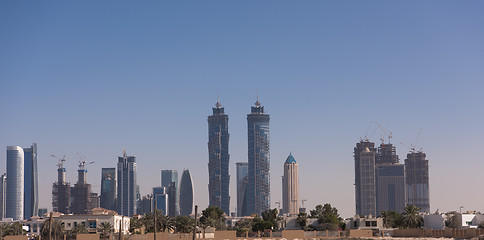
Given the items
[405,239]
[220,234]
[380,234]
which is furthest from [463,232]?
[220,234]

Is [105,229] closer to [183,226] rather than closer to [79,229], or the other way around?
[79,229]

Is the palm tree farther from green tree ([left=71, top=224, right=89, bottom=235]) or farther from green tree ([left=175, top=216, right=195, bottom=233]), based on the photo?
green tree ([left=175, top=216, right=195, bottom=233])

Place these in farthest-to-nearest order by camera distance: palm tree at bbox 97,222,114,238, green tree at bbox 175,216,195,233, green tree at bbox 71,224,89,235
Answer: green tree at bbox 175,216,195,233 → green tree at bbox 71,224,89,235 → palm tree at bbox 97,222,114,238

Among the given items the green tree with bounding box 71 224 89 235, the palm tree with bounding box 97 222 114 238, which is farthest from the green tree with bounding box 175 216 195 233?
the green tree with bounding box 71 224 89 235

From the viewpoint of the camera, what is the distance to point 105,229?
17988 cm

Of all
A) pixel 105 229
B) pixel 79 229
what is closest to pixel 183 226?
pixel 105 229

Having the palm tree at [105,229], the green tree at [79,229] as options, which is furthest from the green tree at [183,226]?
the green tree at [79,229]

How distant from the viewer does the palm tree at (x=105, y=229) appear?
17738 centimetres

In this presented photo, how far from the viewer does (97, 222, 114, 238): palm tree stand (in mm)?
177375

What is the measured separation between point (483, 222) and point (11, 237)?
392 ft

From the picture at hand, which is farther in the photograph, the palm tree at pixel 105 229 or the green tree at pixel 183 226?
the green tree at pixel 183 226

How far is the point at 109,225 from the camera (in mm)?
184375

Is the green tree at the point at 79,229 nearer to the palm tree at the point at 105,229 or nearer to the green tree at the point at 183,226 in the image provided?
the palm tree at the point at 105,229

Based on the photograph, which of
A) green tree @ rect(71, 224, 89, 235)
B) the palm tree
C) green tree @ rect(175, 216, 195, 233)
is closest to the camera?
the palm tree
